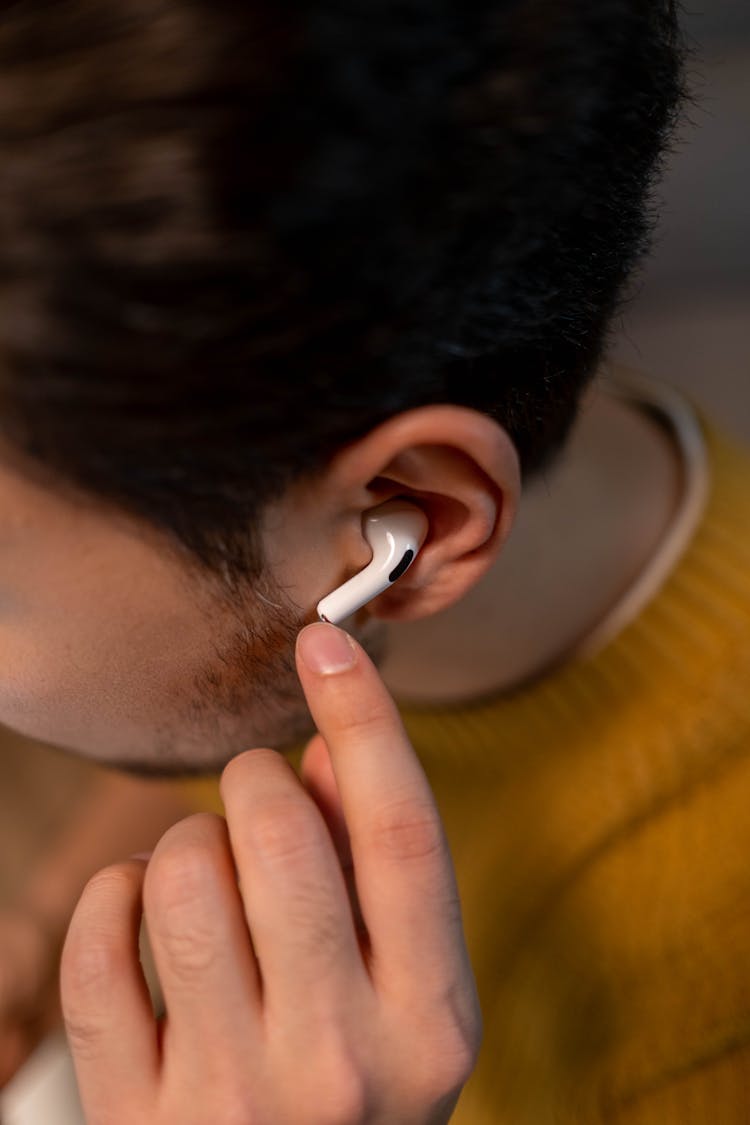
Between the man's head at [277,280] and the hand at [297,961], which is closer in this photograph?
the man's head at [277,280]

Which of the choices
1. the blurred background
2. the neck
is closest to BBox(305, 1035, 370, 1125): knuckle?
the neck

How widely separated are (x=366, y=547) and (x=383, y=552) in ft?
0.05

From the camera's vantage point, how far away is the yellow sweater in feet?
2.62

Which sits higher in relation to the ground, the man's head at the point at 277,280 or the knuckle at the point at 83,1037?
the man's head at the point at 277,280

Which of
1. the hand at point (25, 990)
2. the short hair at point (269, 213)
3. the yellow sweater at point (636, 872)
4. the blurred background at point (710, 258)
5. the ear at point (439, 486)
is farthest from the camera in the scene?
the blurred background at point (710, 258)

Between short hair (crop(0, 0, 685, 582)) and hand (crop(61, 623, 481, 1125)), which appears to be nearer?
short hair (crop(0, 0, 685, 582))

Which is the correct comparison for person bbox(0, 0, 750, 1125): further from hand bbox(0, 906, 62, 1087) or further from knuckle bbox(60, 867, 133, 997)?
hand bbox(0, 906, 62, 1087)

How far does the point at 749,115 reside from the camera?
1.19 meters

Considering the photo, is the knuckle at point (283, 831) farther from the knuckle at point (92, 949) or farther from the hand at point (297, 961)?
the knuckle at point (92, 949)

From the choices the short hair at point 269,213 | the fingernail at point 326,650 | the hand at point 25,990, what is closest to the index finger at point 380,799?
the fingernail at point 326,650

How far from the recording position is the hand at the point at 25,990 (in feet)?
3.22

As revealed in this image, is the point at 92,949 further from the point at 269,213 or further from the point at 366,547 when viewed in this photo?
the point at 269,213

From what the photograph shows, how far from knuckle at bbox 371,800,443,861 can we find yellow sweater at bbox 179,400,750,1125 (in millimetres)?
288

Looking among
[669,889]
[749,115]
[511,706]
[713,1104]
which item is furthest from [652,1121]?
[749,115]
